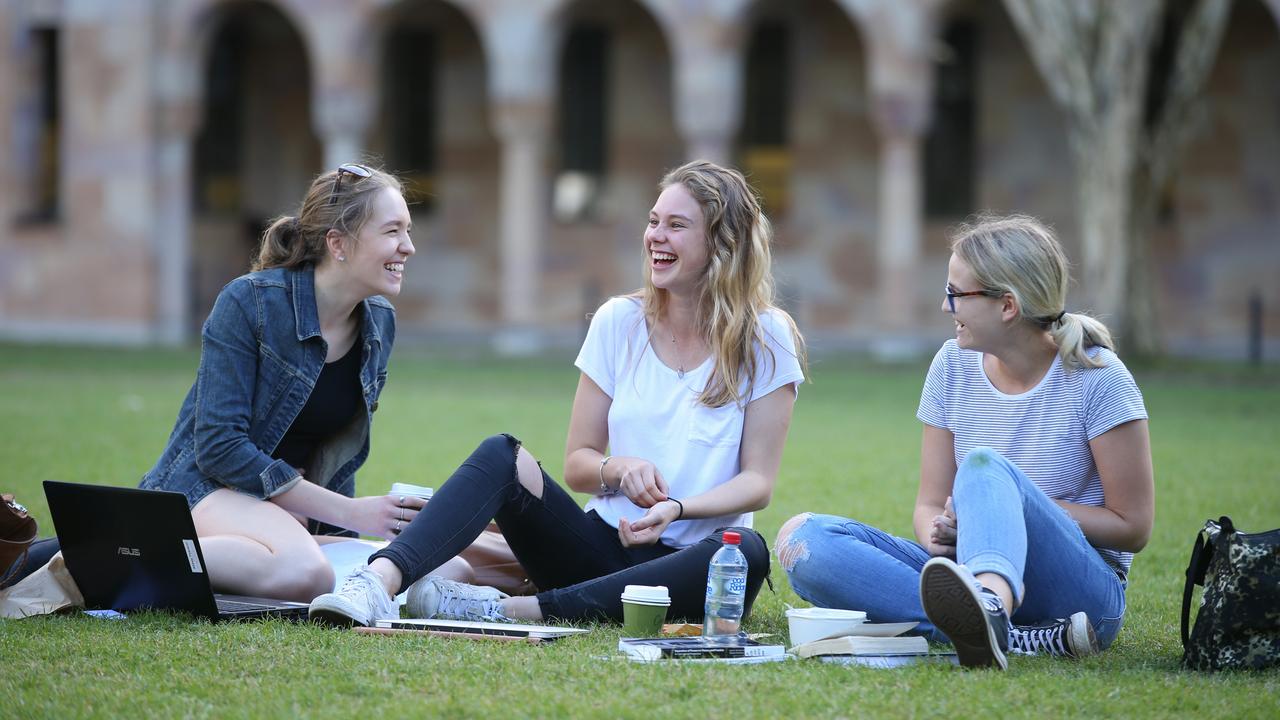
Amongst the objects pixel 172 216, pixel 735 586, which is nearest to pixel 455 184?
pixel 172 216

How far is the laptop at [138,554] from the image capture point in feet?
15.5

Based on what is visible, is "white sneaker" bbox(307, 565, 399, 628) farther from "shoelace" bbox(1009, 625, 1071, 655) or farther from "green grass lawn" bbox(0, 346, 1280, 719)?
→ "shoelace" bbox(1009, 625, 1071, 655)

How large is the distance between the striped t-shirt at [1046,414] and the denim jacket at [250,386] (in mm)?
1974

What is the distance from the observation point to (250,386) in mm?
5145

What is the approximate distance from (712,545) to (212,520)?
163cm

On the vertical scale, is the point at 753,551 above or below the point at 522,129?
below

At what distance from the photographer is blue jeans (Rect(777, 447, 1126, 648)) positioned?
163 inches

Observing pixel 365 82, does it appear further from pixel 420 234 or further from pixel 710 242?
pixel 710 242

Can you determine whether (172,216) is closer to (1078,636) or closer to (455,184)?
(455,184)

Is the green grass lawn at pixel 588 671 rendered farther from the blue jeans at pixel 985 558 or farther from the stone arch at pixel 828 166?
the stone arch at pixel 828 166

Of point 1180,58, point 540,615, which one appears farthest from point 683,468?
point 1180,58

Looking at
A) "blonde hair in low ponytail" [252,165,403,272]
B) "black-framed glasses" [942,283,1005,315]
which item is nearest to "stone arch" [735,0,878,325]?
"blonde hair in low ponytail" [252,165,403,272]

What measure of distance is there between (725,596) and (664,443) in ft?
2.31

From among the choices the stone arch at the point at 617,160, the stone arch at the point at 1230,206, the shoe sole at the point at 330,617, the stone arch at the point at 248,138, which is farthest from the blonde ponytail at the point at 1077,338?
the stone arch at the point at 248,138
